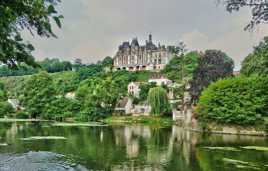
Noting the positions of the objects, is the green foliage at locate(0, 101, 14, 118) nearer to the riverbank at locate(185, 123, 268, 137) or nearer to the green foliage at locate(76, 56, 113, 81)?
the green foliage at locate(76, 56, 113, 81)

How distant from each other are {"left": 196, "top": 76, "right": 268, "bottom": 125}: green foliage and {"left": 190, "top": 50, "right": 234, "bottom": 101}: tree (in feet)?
45.8

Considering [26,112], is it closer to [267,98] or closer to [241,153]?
[267,98]

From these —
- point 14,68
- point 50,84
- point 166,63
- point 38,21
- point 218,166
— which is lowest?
point 218,166

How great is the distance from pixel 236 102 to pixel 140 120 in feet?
91.0

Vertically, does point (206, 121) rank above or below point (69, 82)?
below

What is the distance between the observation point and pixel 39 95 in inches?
3445

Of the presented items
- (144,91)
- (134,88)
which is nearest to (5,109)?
(144,91)

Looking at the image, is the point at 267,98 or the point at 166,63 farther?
the point at 166,63

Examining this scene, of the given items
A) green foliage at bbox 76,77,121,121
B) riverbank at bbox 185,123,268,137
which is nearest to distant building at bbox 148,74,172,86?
green foliage at bbox 76,77,121,121

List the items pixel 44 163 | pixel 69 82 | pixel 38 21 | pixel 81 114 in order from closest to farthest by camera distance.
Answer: pixel 38 21, pixel 44 163, pixel 81 114, pixel 69 82

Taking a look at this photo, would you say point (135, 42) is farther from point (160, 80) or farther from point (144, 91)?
point (144, 91)

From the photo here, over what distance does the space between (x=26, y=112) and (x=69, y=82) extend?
43.7m

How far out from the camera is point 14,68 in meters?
11.7

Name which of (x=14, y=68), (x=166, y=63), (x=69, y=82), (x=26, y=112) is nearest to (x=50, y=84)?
(x=26, y=112)
